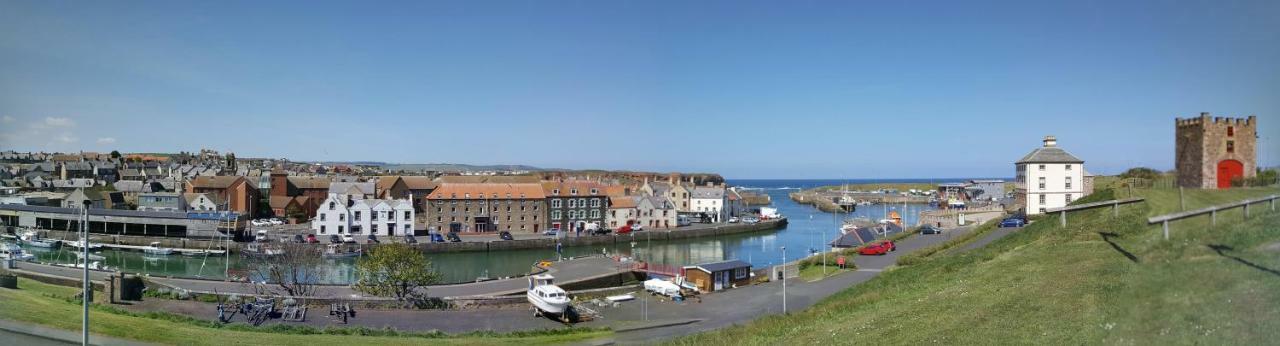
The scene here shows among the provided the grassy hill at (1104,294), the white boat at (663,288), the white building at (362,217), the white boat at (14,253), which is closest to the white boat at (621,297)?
the white boat at (663,288)

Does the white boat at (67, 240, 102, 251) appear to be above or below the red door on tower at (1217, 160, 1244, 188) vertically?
below

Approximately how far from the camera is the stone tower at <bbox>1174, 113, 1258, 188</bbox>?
7.43 meters

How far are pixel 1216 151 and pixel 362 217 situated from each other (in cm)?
3999

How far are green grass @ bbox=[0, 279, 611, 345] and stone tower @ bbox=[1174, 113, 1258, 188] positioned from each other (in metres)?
10.1

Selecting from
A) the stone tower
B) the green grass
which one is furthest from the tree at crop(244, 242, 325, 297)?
the stone tower

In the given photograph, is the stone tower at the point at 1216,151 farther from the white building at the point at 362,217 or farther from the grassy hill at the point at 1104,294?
the white building at the point at 362,217

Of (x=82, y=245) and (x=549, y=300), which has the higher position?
(x=549, y=300)

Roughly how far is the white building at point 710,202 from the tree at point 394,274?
39.1 meters

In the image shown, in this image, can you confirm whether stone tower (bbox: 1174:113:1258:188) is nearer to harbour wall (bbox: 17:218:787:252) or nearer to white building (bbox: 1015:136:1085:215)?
white building (bbox: 1015:136:1085:215)

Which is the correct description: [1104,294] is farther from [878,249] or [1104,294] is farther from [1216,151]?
[878,249]

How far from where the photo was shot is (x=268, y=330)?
13688 millimetres

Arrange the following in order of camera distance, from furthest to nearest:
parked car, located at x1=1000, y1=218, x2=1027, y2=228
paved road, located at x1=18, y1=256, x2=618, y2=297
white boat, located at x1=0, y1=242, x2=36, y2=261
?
white boat, located at x1=0, y1=242, x2=36, y2=261 → parked car, located at x1=1000, y1=218, x2=1027, y2=228 → paved road, located at x1=18, y1=256, x2=618, y2=297

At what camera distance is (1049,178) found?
2291cm

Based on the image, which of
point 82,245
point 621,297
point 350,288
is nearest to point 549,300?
point 621,297
